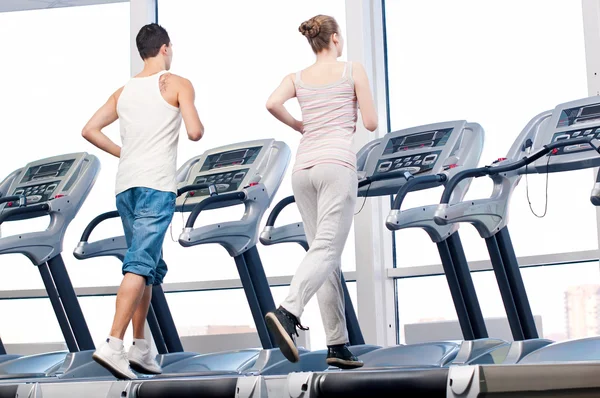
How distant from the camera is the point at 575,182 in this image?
17.8ft

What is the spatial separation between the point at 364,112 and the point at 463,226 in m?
2.40

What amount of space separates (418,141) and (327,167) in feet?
4.06

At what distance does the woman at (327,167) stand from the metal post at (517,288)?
3.29ft

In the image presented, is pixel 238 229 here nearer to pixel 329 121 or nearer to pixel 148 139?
pixel 148 139

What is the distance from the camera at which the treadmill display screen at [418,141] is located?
4602 mm

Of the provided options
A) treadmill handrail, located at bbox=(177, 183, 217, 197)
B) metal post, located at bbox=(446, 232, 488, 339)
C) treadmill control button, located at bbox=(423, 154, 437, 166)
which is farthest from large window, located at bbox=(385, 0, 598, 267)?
treadmill handrail, located at bbox=(177, 183, 217, 197)

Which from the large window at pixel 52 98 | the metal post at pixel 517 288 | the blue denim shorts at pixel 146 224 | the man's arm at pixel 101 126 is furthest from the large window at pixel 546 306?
the large window at pixel 52 98

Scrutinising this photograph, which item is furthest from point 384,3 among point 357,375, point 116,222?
point 357,375

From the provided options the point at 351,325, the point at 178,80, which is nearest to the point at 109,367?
the point at 178,80

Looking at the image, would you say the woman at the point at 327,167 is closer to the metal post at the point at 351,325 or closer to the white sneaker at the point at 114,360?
the white sneaker at the point at 114,360

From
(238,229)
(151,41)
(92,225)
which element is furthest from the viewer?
(92,225)

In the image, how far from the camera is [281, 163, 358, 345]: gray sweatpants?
137 inches

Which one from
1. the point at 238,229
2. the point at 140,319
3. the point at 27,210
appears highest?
the point at 27,210

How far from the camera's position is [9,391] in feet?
12.7
